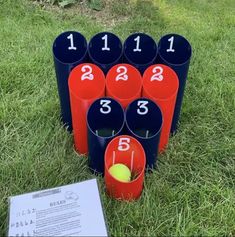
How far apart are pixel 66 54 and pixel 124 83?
1.15ft

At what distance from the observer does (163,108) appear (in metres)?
1.86

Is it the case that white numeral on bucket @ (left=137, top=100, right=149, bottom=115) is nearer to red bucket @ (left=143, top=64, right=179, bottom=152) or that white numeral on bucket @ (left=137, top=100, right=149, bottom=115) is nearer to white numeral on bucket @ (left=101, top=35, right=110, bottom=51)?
red bucket @ (left=143, top=64, right=179, bottom=152)

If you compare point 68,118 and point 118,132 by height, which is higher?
point 118,132

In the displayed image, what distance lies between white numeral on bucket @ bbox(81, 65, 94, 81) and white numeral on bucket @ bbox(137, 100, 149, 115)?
0.87 ft

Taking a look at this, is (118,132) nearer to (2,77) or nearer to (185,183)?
(185,183)

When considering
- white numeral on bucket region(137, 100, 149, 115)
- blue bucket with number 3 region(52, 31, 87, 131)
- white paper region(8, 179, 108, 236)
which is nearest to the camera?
white paper region(8, 179, 108, 236)

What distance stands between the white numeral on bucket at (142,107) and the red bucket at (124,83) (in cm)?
4

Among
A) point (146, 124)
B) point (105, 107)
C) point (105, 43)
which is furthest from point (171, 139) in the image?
point (105, 43)

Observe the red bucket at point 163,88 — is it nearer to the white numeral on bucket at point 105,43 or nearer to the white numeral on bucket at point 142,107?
the white numeral on bucket at point 142,107

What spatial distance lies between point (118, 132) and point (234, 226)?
2.09 feet

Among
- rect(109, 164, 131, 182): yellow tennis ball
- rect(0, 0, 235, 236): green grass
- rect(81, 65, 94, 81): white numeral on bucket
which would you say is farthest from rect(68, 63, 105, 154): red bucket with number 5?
rect(109, 164, 131, 182): yellow tennis ball

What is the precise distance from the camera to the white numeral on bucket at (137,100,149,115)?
1.83 m

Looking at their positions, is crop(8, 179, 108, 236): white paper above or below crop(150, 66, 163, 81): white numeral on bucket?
below

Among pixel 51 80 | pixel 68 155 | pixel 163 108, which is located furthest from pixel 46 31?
pixel 163 108
